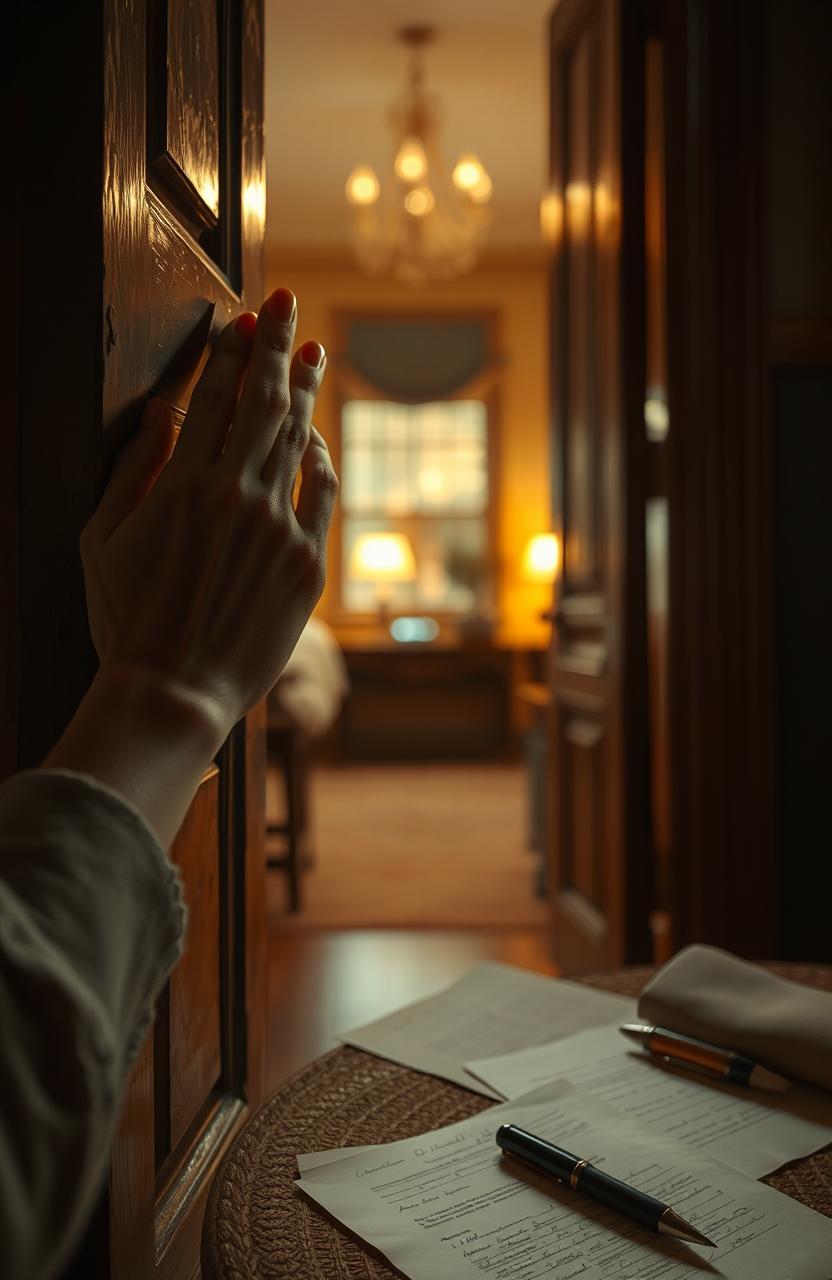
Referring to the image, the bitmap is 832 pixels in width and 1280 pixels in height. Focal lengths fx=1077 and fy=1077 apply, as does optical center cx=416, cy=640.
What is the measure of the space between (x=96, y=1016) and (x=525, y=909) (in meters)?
3.16

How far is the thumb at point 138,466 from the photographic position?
0.55 m

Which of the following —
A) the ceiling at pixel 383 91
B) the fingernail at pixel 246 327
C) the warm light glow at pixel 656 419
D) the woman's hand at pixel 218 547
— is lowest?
the woman's hand at pixel 218 547

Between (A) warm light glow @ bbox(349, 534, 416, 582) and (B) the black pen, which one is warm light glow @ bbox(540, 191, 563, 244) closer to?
(B) the black pen

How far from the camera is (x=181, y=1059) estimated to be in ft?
2.40

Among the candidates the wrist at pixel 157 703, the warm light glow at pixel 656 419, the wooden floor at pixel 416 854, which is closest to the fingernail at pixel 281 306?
the wrist at pixel 157 703

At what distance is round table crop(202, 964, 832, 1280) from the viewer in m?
0.54

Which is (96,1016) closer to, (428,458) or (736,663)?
(736,663)

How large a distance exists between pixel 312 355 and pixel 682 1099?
545mm

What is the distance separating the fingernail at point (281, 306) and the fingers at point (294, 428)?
0.10 ft

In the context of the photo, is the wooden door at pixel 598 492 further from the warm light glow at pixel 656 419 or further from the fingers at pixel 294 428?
the fingers at pixel 294 428

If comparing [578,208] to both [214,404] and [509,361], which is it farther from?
[509,361]

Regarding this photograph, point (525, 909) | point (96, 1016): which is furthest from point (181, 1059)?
point (525, 909)

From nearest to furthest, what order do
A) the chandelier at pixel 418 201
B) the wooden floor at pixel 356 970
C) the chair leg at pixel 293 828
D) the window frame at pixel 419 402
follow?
the wooden floor at pixel 356 970, the chair leg at pixel 293 828, the chandelier at pixel 418 201, the window frame at pixel 419 402

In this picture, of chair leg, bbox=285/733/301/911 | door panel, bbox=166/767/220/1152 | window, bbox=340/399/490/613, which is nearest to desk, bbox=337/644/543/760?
window, bbox=340/399/490/613
